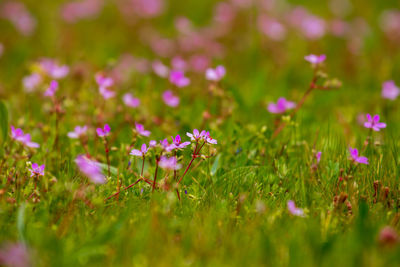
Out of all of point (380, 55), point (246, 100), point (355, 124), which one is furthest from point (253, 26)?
point (355, 124)

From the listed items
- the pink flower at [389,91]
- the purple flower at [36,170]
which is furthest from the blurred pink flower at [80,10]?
the purple flower at [36,170]

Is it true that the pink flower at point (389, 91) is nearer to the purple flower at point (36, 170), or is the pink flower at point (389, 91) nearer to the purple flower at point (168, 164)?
the purple flower at point (168, 164)

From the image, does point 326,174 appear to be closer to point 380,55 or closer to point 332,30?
point 380,55

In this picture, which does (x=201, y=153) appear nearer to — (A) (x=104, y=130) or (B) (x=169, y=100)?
(A) (x=104, y=130)

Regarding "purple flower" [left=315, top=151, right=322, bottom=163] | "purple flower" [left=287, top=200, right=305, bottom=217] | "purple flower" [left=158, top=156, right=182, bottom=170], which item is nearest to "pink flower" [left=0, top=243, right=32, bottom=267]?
"purple flower" [left=158, top=156, right=182, bottom=170]

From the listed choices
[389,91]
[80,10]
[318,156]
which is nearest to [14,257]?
[318,156]

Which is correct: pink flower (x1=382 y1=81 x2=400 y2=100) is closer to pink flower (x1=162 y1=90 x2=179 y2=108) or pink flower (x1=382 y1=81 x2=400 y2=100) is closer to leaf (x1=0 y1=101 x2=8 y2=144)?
pink flower (x1=162 y1=90 x2=179 y2=108)

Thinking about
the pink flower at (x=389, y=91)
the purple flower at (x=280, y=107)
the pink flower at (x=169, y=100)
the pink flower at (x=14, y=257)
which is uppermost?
the pink flower at (x=389, y=91)
